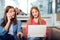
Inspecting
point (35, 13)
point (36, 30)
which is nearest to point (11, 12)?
point (35, 13)

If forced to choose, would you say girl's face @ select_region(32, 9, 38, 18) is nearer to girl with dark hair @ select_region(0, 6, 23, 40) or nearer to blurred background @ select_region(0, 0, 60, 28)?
blurred background @ select_region(0, 0, 60, 28)

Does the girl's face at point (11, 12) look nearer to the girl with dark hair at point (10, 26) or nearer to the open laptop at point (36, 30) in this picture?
the girl with dark hair at point (10, 26)

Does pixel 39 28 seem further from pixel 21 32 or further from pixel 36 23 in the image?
pixel 21 32

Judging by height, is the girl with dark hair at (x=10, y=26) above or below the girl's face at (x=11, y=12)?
below

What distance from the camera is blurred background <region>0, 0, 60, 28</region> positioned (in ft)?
10.0

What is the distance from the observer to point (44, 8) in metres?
3.10

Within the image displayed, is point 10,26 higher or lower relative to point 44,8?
lower

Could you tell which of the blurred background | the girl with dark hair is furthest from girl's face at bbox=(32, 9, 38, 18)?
the girl with dark hair

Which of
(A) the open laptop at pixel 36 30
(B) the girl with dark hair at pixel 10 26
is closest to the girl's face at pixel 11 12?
(B) the girl with dark hair at pixel 10 26

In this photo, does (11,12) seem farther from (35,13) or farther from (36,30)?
(36,30)

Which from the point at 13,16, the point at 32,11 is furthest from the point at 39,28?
the point at 13,16

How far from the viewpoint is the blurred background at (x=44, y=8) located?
10.0 ft

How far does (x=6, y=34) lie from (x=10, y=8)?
0.48 m

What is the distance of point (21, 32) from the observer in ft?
9.98
